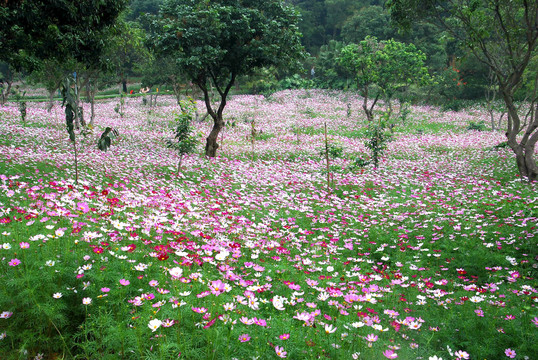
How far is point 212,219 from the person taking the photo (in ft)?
15.7

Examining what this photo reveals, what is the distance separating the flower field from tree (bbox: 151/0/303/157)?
3.65 m

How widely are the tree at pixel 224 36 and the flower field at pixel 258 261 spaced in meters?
3.65

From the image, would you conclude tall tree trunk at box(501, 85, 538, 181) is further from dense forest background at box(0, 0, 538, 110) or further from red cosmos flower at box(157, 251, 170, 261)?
red cosmos flower at box(157, 251, 170, 261)

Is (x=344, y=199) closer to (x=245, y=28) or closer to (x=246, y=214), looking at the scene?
(x=246, y=214)

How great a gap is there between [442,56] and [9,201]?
44.6 metres

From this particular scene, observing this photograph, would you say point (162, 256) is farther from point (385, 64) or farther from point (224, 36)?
point (385, 64)

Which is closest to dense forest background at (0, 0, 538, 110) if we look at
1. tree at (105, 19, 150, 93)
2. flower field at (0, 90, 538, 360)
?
tree at (105, 19, 150, 93)

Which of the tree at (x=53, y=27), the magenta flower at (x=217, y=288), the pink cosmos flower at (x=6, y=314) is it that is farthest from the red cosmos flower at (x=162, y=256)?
the tree at (x=53, y=27)

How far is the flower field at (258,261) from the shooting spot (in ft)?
7.85

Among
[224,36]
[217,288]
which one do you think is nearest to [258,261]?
[217,288]

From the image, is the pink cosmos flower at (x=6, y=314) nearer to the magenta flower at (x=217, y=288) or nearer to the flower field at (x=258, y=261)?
the flower field at (x=258, y=261)

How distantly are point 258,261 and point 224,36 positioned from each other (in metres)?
10.0

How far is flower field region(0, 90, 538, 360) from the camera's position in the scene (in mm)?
2393

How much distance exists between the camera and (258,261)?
160 inches
